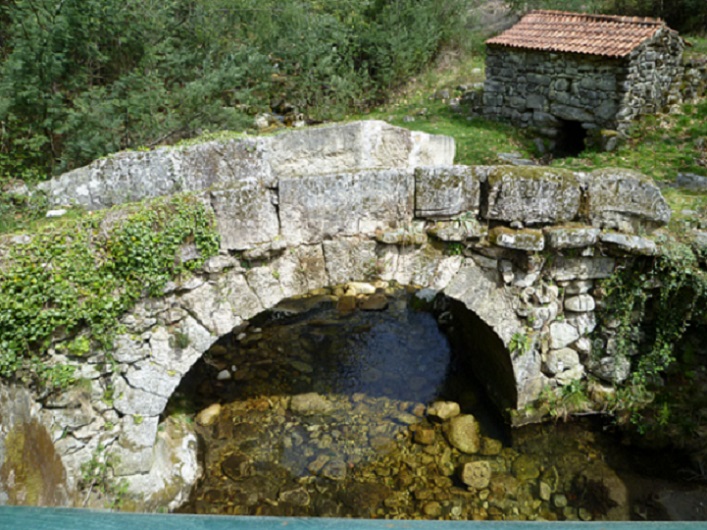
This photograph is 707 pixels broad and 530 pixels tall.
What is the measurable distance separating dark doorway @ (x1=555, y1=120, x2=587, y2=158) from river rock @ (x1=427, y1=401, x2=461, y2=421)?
739cm

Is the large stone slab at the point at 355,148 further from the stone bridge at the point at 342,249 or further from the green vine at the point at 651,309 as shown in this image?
the green vine at the point at 651,309

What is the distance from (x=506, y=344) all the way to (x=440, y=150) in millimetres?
1966

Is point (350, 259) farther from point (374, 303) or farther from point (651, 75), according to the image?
point (651, 75)

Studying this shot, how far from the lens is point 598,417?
5598 mm

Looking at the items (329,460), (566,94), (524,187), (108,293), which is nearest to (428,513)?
(329,460)

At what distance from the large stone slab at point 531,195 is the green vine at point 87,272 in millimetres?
2325

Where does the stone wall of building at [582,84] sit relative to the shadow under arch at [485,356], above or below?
above

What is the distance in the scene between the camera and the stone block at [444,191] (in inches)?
180

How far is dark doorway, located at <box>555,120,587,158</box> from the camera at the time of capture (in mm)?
11656

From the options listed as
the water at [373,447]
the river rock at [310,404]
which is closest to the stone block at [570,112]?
the water at [373,447]

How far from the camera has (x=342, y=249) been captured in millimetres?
4656

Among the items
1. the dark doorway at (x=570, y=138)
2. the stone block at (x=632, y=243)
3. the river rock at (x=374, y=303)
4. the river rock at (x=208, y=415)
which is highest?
the stone block at (x=632, y=243)

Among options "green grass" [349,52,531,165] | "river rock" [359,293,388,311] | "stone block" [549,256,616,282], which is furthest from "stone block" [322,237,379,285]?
"green grass" [349,52,531,165]

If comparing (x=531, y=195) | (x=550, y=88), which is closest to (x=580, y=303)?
(x=531, y=195)
